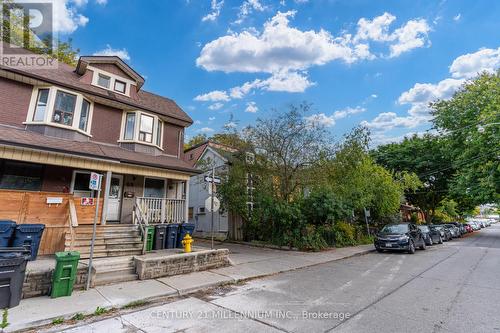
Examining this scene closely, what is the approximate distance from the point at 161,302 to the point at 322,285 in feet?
14.0

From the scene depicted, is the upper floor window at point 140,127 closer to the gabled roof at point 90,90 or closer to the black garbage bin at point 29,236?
the gabled roof at point 90,90

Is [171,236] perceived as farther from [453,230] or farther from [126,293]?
[453,230]

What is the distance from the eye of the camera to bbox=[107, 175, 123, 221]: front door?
10.8 metres

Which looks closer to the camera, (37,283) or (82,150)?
(37,283)

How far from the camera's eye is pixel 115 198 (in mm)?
11109

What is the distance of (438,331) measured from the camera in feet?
→ 13.3

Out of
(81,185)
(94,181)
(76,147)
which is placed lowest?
(94,181)

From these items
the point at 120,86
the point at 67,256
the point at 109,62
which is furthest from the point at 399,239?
the point at 109,62

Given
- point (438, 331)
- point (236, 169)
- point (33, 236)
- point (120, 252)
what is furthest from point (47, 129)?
point (438, 331)

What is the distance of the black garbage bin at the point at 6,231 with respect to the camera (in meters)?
6.52

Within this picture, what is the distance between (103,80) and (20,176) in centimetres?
598

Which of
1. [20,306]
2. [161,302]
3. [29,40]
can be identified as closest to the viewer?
[20,306]

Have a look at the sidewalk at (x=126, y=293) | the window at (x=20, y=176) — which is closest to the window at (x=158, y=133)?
the window at (x=20, y=176)

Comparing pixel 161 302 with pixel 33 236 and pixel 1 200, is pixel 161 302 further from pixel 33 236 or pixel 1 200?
pixel 1 200
